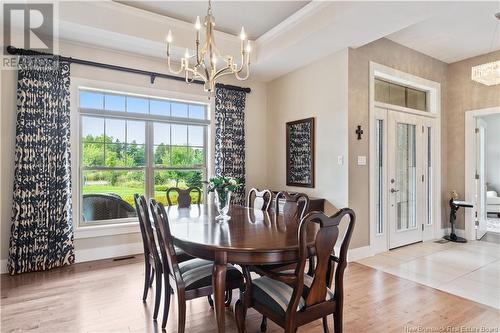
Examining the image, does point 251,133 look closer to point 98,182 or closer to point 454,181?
point 98,182

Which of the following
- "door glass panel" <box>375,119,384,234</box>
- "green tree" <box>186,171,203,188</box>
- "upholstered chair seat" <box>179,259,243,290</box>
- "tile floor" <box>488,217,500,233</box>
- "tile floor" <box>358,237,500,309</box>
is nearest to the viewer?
"upholstered chair seat" <box>179,259,243,290</box>

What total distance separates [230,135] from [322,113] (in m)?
1.52

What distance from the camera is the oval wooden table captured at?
5.98 ft

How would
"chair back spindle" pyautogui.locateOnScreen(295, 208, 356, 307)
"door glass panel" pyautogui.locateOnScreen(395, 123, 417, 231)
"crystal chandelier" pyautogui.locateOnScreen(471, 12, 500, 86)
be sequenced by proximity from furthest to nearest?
"door glass panel" pyautogui.locateOnScreen(395, 123, 417, 231) → "crystal chandelier" pyautogui.locateOnScreen(471, 12, 500, 86) → "chair back spindle" pyautogui.locateOnScreen(295, 208, 356, 307)

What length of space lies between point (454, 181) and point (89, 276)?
5.90 m

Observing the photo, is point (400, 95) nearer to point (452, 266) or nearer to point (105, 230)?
point (452, 266)

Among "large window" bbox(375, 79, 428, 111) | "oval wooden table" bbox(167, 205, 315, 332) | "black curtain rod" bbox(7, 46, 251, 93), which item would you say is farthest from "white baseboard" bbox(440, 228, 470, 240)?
"black curtain rod" bbox(7, 46, 251, 93)

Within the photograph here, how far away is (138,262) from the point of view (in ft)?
12.9

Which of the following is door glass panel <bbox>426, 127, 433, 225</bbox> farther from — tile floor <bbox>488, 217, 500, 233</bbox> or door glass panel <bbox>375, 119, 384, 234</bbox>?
tile floor <bbox>488, 217, 500, 233</bbox>

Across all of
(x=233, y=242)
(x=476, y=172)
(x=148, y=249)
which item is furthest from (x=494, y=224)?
(x=148, y=249)

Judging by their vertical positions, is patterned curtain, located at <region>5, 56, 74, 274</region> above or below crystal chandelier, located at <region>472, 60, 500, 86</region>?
below

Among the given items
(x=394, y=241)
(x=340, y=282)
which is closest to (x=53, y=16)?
(x=340, y=282)

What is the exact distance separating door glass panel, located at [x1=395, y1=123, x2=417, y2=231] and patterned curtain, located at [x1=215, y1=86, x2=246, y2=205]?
2473mm

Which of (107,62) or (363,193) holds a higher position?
(107,62)
